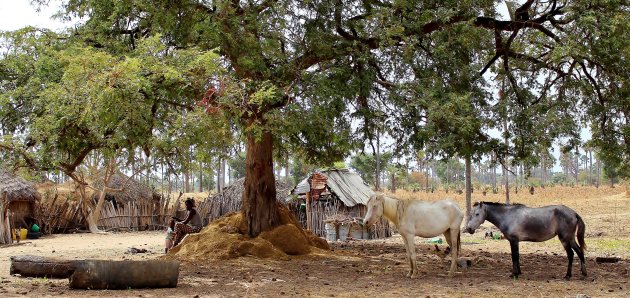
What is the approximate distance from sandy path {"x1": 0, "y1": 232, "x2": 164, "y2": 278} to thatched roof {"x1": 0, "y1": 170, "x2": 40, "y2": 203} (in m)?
2.18

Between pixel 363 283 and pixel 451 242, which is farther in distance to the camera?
pixel 451 242

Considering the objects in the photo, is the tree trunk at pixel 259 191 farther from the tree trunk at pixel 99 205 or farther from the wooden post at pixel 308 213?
the tree trunk at pixel 99 205

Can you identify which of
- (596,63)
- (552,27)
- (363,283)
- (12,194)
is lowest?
(363,283)

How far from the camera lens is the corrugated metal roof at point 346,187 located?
76.1 feet

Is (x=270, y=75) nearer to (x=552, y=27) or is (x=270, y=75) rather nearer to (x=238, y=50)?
(x=238, y=50)

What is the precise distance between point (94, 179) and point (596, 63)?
24723 millimetres

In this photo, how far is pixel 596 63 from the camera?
12023 mm

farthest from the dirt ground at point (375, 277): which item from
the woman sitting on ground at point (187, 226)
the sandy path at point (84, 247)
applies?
the woman sitting on ground at point (187, 226)

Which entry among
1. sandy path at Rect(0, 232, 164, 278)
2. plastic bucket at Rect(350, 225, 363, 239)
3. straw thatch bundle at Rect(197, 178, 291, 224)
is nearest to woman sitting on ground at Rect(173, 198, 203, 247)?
sandy path at Rect(0, 232, 164, 278)

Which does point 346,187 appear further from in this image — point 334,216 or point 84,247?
point 84,247

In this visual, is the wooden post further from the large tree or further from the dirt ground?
the large tree

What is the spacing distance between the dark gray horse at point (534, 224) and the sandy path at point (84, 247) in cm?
824

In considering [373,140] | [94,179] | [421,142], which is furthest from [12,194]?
[421,142]

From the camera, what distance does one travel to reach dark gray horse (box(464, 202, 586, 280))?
34.2ft
